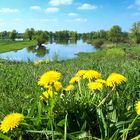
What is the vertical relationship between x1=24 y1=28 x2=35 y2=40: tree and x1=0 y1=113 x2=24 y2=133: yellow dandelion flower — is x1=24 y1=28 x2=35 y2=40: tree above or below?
below

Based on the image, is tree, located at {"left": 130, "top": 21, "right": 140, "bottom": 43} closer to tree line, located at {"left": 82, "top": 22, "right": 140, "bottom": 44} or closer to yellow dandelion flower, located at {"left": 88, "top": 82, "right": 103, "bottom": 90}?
tree line, located at {"left": 82, "top": 22, "right": 140, "bottom": 44}

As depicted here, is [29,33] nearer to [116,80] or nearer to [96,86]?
[96,86]

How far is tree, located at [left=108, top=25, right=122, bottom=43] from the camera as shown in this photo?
14588cm

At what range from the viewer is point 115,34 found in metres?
146

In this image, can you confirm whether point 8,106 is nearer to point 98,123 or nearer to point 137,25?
point 98,123

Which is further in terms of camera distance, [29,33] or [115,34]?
[29,33]

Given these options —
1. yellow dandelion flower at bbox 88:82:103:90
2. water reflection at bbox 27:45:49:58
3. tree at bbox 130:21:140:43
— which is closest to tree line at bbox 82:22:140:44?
tree at bbox 130:21:140:43

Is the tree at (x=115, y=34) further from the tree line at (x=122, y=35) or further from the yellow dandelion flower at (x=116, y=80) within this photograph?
the yellow dandelion flower at (x=116, y=80)

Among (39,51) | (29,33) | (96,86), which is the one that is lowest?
(39,51)

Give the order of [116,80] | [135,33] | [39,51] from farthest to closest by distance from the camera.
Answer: [135,33] → [39,51] → [116,80]

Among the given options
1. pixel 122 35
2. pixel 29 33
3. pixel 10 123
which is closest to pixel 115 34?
pixel 122 35

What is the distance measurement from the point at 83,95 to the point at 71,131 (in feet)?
1.96

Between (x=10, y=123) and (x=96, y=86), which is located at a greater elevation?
(x=96, y=86)

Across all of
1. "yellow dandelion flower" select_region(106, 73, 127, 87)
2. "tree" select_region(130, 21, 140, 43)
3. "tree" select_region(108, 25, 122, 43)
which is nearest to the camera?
"yellow dandelion flower" select_region(106, 73, 127, 87)
